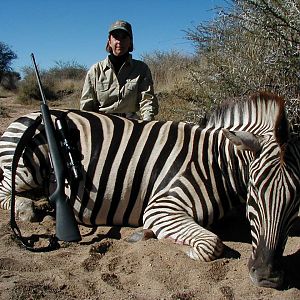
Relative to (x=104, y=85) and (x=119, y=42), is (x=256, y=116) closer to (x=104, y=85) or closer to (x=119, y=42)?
(x=119, y=42)

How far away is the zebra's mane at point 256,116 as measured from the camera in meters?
2.84

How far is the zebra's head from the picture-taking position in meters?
2.56

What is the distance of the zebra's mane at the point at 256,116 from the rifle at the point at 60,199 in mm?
1255

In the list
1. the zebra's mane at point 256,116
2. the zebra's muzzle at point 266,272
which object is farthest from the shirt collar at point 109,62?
the zebra's muzzle at point 266,272

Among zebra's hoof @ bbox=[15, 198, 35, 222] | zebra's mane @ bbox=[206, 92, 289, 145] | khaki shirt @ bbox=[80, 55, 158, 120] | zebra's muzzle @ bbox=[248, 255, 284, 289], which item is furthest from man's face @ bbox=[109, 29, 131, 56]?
zebra's muzzle @ bbox=[248, 255, 284, 289]

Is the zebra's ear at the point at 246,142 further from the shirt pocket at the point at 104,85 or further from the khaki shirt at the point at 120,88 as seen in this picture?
the shirt pocket at the point at 104,85

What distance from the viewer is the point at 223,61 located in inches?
259

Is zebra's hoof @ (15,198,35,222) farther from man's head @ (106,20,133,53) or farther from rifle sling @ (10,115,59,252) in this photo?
man's head @ (106,20,133,53)

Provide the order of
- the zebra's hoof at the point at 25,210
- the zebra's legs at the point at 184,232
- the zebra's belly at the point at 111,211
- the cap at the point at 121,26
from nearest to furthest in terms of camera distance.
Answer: the zebra's legs at the point at 184,232 → the zebra's belly at the point at 111,211 → the zebra's hoof at the point at 25,210 → the cap at the point at 121,26

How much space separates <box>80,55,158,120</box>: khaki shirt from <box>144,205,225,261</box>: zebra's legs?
2.05 meters

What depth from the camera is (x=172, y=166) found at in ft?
11.6

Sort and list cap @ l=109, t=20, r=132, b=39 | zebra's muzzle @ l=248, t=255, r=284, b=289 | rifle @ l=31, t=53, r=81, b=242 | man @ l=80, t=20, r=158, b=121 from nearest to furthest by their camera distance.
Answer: zebra's muzzle @ l=248, t=255, r=284, b=289 → rifle @ l=31, t=53, r=81, b=242 → cap @ l=109, t=20, r=132, b=39 → man @ l=80, t=20, r=158, b=121

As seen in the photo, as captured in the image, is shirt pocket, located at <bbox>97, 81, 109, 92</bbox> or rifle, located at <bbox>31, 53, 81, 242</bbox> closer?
rifle, located at <bbox>31, 53, 81, 242</bbox>

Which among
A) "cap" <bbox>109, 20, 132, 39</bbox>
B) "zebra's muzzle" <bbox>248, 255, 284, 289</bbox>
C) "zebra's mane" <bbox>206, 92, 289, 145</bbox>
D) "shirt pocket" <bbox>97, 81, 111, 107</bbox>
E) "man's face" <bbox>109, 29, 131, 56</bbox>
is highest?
"cap" <bbox>109, 20, 132, 39</bbox>
